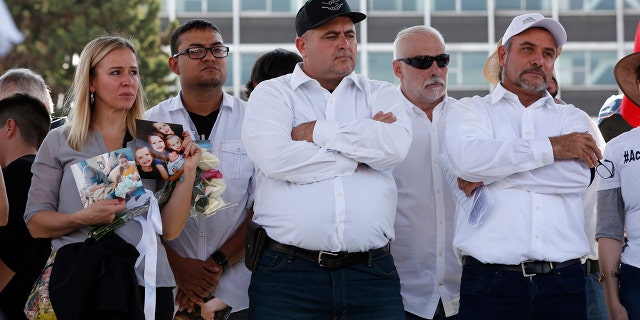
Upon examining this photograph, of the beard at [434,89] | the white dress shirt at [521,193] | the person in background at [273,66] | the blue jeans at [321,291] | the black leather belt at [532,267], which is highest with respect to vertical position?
the person in background at [273,66]

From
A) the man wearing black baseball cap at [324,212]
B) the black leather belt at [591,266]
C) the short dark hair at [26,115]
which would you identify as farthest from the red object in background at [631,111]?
the short dark hair at [26,115]

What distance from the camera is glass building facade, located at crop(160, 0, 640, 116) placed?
35.0 metres

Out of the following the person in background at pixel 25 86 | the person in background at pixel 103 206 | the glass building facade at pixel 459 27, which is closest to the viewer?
the person in background at pixel 103 206

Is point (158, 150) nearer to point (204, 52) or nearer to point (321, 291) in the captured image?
point (321, 291)

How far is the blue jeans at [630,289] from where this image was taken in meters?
5.55

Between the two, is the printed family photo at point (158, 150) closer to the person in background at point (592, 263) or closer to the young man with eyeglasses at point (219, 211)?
the young man with eyeglasses at point (219, 211)

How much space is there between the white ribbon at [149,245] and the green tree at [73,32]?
19.5 meters

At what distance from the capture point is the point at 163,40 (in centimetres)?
2798

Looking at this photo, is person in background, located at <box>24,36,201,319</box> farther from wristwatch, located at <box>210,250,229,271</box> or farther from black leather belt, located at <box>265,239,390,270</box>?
black leather belt, located at <box>265,239,390,270</box>

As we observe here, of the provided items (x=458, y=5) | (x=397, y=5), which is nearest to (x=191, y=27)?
(x=397, y=5)

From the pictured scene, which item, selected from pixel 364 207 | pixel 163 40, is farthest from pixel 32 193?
pixel 163 40

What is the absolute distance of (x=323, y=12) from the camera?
18.6 ft

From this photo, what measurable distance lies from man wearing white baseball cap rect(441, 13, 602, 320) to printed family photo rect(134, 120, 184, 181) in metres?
1.34

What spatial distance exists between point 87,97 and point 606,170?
2624mm
